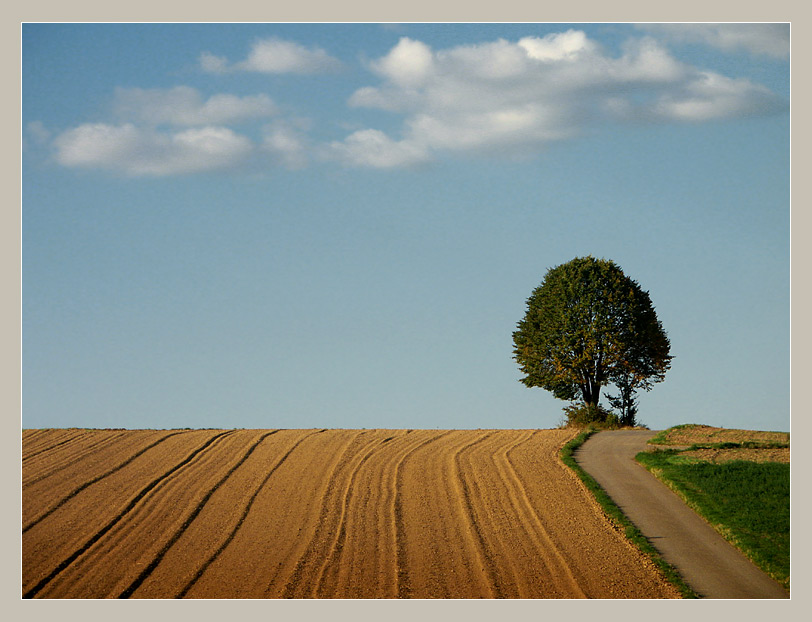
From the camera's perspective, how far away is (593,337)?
42.2 m

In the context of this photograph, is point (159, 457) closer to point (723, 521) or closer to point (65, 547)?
point (65, 547)

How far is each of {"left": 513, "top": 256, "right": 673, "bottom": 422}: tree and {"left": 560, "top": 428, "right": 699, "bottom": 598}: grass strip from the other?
1237cm

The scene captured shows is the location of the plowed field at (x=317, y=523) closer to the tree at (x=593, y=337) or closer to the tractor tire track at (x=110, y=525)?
the tractor tire track at (x=110, y=525)

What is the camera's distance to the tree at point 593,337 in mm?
42281

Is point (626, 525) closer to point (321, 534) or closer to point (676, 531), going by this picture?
point (676, 531)

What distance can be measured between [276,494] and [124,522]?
174 inches

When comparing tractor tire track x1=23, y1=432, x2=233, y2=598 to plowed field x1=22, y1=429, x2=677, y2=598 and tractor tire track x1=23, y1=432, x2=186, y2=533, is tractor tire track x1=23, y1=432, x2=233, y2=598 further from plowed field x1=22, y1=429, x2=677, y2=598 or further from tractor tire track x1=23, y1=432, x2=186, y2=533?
tractor tire track x1=23, y1=432, x2=186, y2=533

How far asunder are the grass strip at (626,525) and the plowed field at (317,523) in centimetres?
29

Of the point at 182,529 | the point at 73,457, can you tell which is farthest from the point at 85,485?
the point at 182,529

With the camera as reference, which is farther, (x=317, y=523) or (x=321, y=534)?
(x=317, y=523)

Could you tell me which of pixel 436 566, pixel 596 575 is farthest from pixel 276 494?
pixel 596 575

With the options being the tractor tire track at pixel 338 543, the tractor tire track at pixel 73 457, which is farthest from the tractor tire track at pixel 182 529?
the tractor tire track at pixel 73 457

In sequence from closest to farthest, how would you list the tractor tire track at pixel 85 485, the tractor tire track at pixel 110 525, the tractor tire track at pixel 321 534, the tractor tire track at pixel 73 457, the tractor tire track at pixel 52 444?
1. the tractor tire track at pixel 321 534
2. the tractor tire track at pixel 110 525
3. the tractor tire track at pixel 85 485
4. the tractor tire track at pixel 73 457
5. the tractor tire track at pixel 52 444

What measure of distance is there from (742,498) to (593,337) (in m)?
20.0
